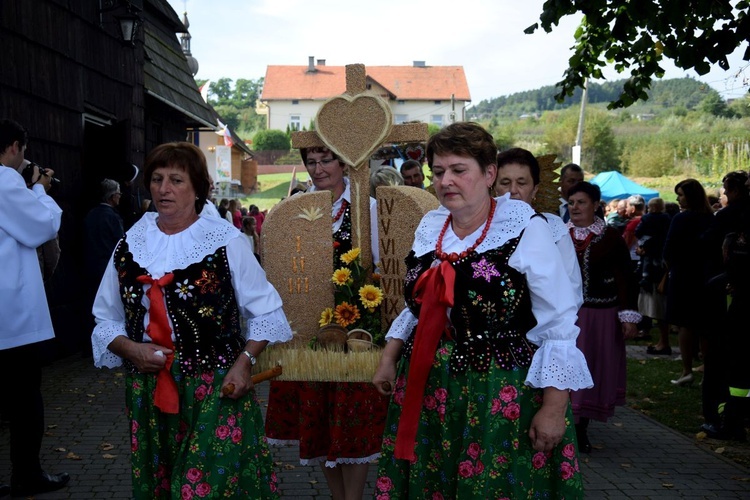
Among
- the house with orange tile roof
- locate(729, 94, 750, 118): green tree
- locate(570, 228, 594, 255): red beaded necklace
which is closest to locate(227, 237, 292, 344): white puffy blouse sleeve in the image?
locate(570, 228, 594, 255): red beaded necklace

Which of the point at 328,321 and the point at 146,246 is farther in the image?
the point at 328,321

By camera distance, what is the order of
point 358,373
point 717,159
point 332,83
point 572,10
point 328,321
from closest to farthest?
1. point 358,373
2. point 328,321
3. point 572,10
4. point 717,159
5. point 332,83

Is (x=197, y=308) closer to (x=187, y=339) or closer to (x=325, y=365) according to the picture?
(x=187, y=339)

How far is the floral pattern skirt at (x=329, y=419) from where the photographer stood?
414 centimetres

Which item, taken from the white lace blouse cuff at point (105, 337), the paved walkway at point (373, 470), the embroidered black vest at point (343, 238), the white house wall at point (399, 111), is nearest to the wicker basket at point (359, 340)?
the embroidered black vest at point (343, 238)

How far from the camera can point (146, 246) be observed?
11.1ft

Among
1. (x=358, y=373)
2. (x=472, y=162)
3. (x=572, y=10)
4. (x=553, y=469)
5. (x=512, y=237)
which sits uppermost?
(x=572, y=10)

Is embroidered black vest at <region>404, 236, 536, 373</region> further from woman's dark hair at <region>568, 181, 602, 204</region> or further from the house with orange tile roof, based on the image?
the house with orange tile roof

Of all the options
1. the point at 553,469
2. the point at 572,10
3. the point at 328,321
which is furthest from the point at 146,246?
the point at 572,10

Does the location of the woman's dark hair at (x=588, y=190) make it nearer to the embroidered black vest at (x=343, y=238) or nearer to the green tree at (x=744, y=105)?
the green tree at (x=744, y=105)

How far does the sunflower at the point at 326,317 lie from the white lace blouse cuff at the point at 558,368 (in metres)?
1.44

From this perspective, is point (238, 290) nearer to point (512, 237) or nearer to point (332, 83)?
point (512, 237)

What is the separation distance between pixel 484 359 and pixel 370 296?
3.91ft

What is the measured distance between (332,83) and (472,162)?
315 ft
